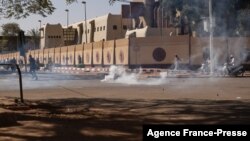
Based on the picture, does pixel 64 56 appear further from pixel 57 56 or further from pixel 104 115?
pixel 104 115

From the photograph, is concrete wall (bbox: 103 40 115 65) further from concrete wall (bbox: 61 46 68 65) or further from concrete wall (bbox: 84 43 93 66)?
concrete wall (bbox: 61 46 68 65)

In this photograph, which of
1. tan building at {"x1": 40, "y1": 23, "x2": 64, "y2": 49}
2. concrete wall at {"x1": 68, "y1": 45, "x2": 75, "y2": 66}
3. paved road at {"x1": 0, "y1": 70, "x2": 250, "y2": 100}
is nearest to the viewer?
paved road at {"x1": 0, "y1": 70, "x2": 250, "y2": 100}

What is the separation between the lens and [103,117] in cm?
1058

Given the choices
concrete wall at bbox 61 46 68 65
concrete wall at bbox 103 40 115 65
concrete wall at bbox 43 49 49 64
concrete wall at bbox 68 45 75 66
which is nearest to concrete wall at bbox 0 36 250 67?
concrete wall at bbox 103 40 115 65

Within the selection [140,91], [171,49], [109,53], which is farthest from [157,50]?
[140,91]

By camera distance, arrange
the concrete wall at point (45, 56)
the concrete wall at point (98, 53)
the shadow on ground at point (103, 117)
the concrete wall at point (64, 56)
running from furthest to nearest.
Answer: the concrete wall at point (45, 56) → the concrete wall at point (64, 56) → the concrete wall at point (98, 53) → the shadow on ground at point (103, 117)

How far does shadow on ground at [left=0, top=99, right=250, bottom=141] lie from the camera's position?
8.45 m

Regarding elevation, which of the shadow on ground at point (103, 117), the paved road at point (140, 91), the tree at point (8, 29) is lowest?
the shadow on ground at point (103, 117)

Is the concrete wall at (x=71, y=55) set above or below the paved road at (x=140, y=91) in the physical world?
above

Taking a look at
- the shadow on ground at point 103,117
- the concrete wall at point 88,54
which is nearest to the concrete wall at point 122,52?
the concrete wall at point 88,54

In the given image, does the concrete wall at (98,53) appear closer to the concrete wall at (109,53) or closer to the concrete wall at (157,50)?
the concrete wall at (109,53)

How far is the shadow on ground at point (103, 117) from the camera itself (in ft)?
27.7

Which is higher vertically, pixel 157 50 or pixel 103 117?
pixel 157 50

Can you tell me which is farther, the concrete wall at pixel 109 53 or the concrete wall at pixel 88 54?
the concrete wall at pixel 88 54
